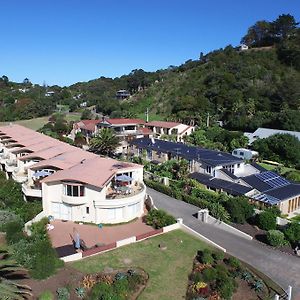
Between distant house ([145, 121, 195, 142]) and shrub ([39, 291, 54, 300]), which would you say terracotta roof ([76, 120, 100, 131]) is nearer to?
distant house ([145, 121, 195, 142])

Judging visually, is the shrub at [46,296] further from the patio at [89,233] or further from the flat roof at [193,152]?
the flat roof at [193,152]

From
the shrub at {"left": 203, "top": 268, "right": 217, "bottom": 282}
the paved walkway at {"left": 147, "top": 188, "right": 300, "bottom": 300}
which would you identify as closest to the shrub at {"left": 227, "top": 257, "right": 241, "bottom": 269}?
the paved walkway at {"left": 147, "top": 188, "right": 300, "bottom": 300}

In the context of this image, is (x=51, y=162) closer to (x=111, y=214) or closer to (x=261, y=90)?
(x=111, y=214)

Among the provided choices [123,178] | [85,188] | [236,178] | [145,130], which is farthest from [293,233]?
[145,130]

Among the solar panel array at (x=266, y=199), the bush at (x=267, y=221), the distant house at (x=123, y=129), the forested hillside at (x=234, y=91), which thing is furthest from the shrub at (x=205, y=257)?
the forested hillside at (x=234, y=91)

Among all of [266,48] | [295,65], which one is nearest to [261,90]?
[295,65]

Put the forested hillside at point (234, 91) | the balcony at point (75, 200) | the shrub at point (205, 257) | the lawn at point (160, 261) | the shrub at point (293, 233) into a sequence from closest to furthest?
1. the lawn at point (160, 261)
2. the shrub at point (205, 257)
3. the shrub at point (293, 233)
4. the balcony at point (75, 200)
5. the forested hillside at point (234, 91)

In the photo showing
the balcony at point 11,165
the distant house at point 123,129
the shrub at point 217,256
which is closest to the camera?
the shrub at point 217,256
